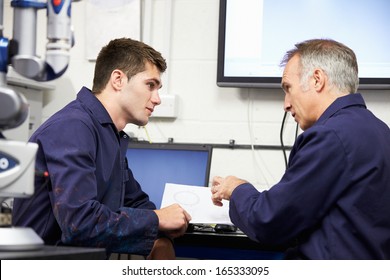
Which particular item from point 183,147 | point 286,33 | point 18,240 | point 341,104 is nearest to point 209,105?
point 183,147

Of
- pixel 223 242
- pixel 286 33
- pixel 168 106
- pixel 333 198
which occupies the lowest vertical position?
pixel 223 242

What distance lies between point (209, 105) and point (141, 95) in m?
0.78

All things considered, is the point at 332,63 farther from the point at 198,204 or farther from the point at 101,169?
the point at 101,169

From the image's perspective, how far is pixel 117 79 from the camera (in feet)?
6.22

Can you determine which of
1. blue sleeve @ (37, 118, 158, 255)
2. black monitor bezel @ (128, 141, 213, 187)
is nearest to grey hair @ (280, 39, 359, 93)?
blue sleeve @ (37, 118, 158, 255)

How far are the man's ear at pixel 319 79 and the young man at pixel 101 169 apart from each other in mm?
516

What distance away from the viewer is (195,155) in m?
2.45

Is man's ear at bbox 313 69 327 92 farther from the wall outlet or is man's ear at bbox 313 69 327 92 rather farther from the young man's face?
the wall outlet

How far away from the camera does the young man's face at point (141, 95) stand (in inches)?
74.7

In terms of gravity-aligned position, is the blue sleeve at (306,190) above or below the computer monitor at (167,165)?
above

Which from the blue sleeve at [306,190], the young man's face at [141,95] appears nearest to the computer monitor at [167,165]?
the young man's face at [141,95]

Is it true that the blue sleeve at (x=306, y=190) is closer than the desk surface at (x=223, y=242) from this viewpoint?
Yes

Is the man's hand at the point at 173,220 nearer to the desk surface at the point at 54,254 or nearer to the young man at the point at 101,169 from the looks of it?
the young man at the point at 101,169
